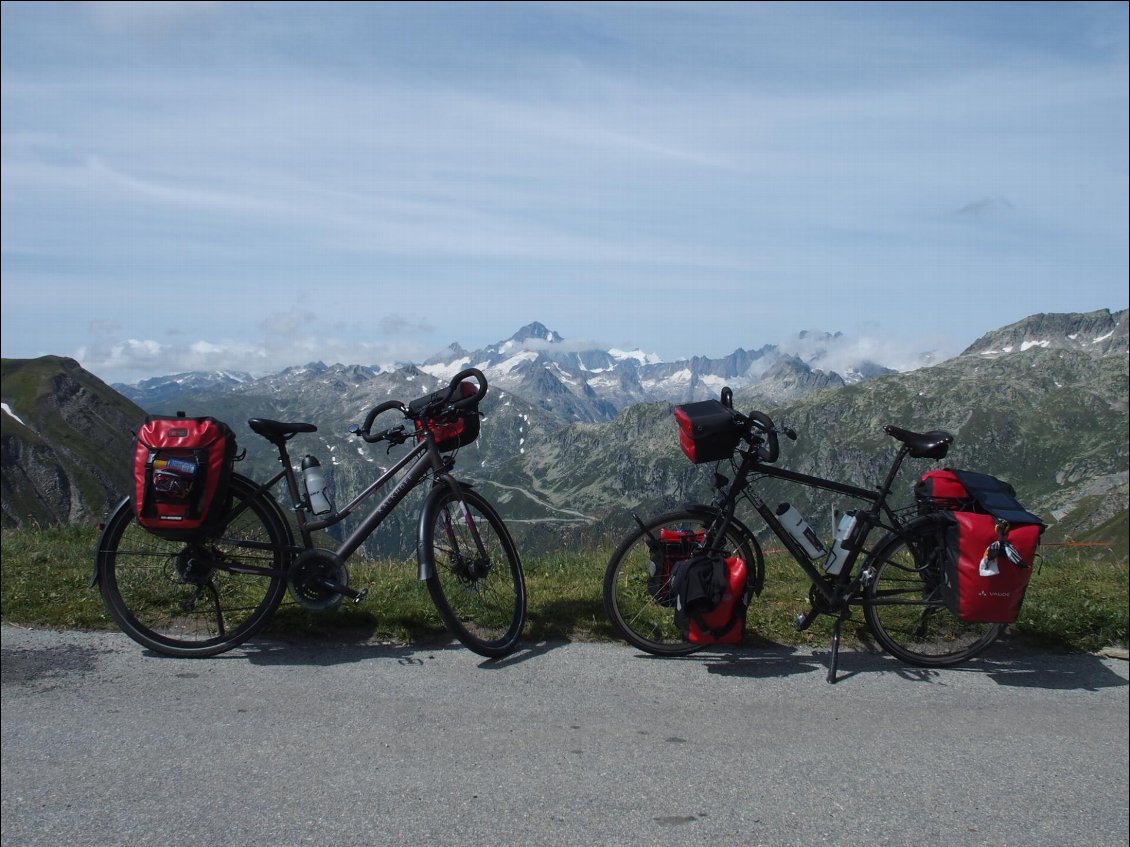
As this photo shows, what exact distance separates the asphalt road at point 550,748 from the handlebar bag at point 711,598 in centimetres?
25

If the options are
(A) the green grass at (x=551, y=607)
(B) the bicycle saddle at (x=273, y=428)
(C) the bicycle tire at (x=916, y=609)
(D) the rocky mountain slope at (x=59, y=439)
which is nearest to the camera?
(B) the bicycle saddle at (x=273, y=428)

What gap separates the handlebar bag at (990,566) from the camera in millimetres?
6344

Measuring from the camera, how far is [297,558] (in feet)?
22.2

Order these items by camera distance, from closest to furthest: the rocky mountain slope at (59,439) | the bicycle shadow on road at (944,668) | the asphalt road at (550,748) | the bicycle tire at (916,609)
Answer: the asphalt road at (550,748) → the bicycle shadow on road at (944,668) → the bicycle tire at (916,609) → the rocky mountain slope at (59,439)

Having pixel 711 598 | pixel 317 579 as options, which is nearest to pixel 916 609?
pixel 711 598

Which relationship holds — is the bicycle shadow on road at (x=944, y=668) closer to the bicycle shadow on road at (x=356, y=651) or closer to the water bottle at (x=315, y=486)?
the bicycle shadow on road at (x=356, y=651)

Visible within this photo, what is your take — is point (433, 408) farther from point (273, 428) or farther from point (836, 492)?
point (836, 492)

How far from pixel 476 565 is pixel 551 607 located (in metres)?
0.84

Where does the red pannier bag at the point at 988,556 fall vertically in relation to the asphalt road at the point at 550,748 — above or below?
above

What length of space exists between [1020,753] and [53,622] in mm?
7288

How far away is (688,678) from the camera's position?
6.45 m

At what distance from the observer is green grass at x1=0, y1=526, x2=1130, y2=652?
7180 mm

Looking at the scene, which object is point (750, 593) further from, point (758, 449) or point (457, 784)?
point (457, 784)

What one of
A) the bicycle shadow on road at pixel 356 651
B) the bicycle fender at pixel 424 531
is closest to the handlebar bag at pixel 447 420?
the bicycle fender at pixel 424 531
